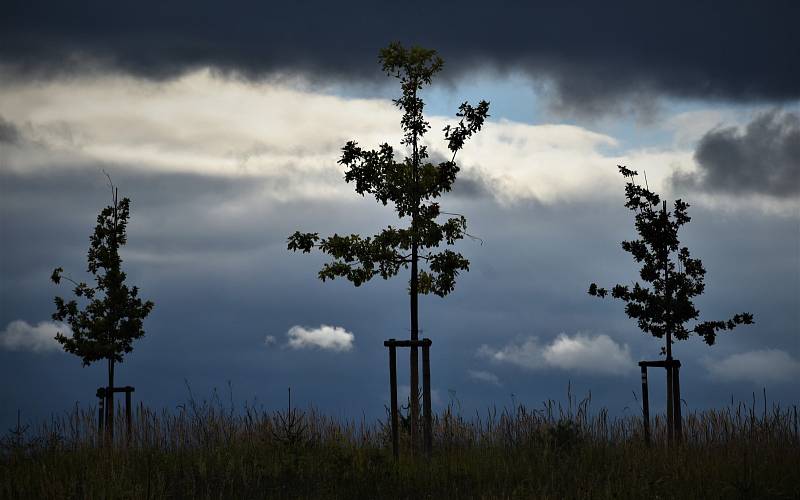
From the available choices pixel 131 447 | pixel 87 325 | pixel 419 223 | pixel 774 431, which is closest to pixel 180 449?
pixel 131 447

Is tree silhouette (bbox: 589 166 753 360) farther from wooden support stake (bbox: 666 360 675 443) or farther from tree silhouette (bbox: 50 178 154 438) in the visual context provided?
tree silhouette (bbox: 50 178 154 438)

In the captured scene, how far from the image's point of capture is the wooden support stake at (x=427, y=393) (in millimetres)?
16219

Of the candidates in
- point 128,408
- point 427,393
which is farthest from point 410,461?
point 128,408

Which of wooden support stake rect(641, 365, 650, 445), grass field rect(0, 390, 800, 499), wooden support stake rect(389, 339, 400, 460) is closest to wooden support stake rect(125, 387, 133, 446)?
grass field rect(0, 390, 800, 499)

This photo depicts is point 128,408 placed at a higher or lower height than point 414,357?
lower

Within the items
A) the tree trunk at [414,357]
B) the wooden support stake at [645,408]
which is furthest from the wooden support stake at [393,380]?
the wooden support stake at [645,408]

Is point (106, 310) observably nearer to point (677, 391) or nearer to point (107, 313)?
point (107, 313)

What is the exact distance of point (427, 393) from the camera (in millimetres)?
16406

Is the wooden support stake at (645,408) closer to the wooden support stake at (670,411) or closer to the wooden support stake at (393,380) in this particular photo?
the wooden support stake at (670,411)

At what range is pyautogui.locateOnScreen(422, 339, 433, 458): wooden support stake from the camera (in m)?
16.2

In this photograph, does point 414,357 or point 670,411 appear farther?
point 670,411

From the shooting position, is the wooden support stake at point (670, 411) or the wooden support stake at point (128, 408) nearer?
the wooden support stake at point (670, 411)

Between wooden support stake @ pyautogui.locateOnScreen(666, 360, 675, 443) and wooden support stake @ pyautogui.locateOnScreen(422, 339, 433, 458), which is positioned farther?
wooden support stake @ pyautogui.locateOnScreen(666, 360, 675, 443)

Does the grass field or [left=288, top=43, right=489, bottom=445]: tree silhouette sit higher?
[left=288, top=43, right=489, bottom=445]: tree silhouette
